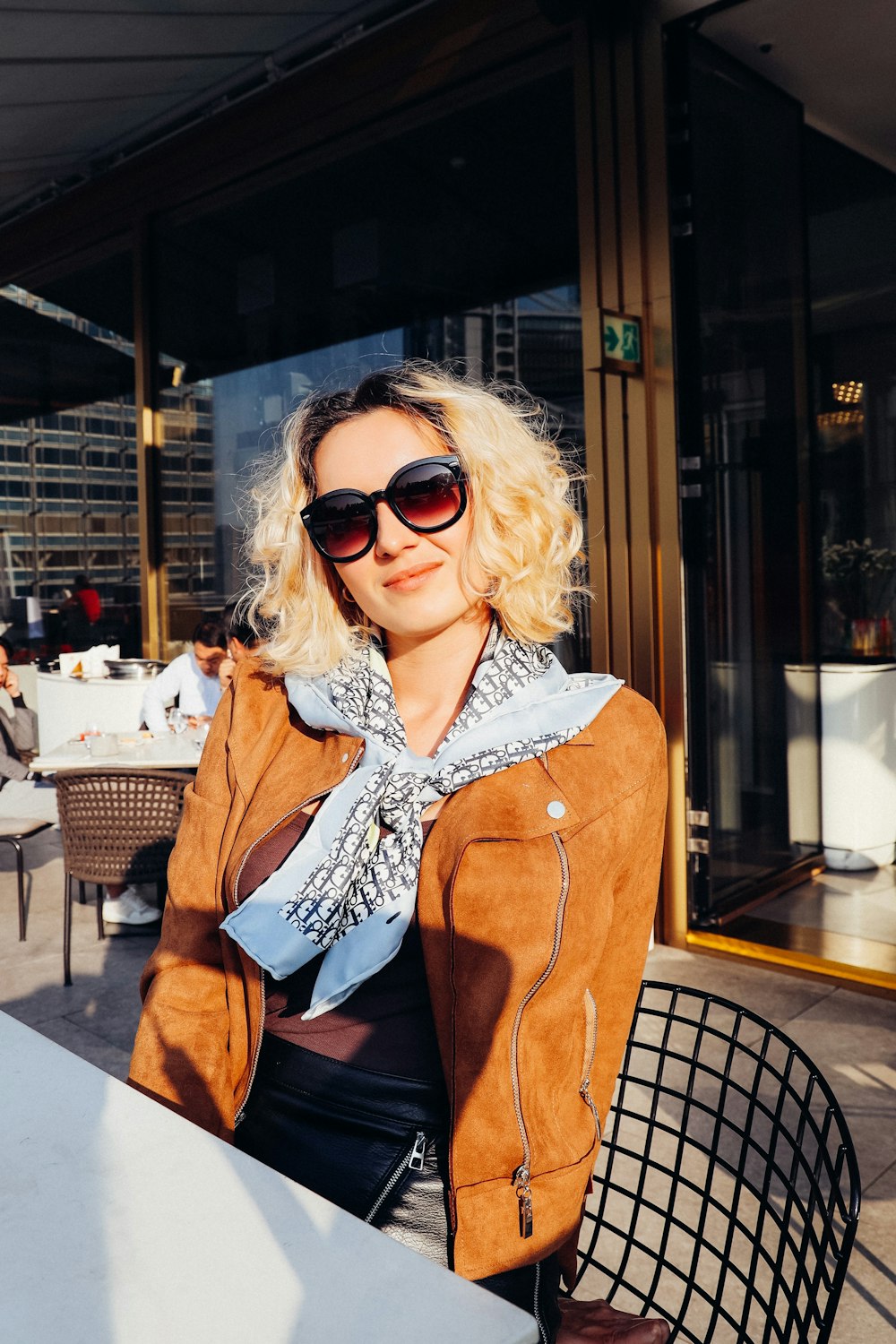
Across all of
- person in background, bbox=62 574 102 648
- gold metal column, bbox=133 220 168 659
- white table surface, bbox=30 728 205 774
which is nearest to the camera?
white table surface, bbox=30 728 205 774

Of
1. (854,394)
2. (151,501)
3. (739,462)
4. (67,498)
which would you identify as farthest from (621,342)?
(67,498)

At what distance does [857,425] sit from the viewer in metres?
6.04

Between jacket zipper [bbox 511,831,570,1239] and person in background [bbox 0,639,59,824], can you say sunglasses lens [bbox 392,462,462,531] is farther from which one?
person in background [bbox 0,639,59,824]

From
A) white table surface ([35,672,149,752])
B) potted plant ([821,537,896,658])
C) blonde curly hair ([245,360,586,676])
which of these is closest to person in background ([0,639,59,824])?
white table surface ([35,672,149,752])

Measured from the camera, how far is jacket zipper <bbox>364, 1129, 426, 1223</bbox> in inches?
50.6

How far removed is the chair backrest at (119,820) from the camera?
4281 mm

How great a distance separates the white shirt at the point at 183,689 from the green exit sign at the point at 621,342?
2973 mm

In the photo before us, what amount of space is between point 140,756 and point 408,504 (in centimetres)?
383

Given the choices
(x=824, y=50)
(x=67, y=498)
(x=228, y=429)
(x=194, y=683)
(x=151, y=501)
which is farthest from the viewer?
(x=67, y=498)

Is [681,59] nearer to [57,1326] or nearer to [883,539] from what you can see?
[883,539]

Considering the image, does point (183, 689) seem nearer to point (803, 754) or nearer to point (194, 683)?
point (194, 683)

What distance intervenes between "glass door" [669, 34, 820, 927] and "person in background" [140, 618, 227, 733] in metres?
2.77

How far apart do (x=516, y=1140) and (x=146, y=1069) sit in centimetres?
52

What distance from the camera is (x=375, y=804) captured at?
4.76 ft
